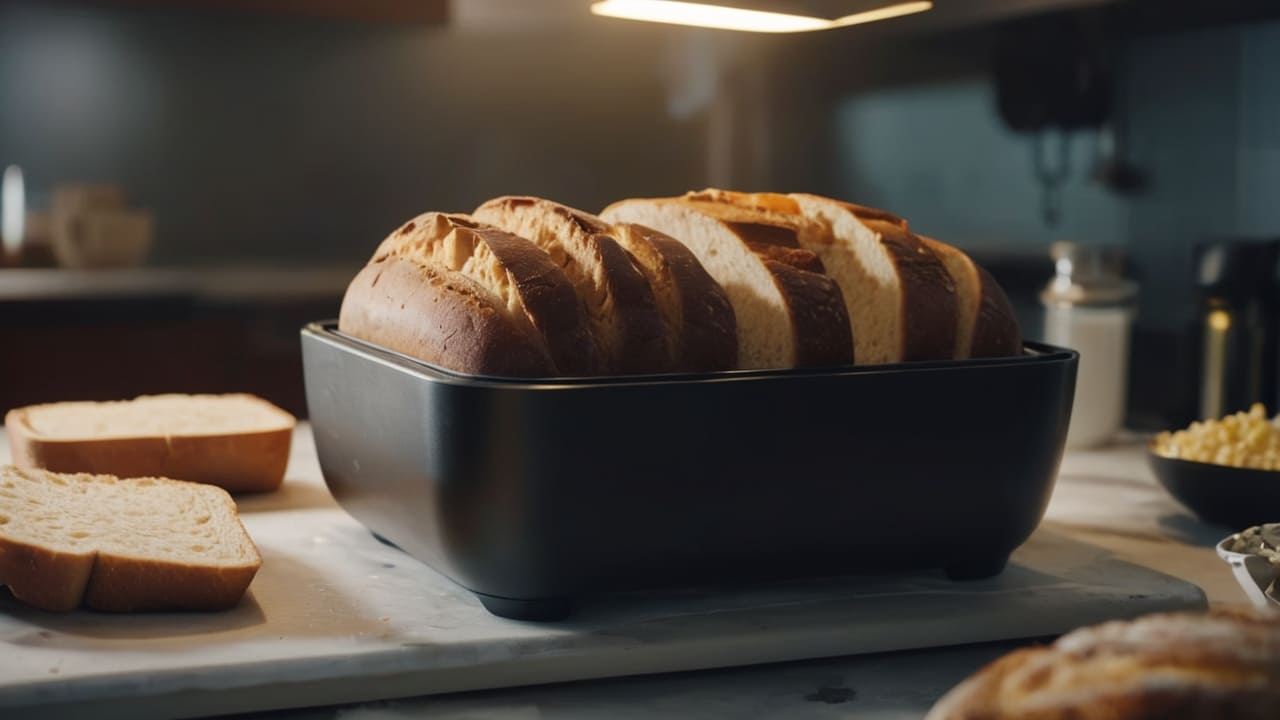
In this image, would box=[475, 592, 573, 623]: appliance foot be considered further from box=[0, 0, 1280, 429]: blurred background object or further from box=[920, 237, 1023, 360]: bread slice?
box=[0, 0, 1280, 429]: blurred background object

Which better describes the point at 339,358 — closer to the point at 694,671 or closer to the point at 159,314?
the point at 694,671

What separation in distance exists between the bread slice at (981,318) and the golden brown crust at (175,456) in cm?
72

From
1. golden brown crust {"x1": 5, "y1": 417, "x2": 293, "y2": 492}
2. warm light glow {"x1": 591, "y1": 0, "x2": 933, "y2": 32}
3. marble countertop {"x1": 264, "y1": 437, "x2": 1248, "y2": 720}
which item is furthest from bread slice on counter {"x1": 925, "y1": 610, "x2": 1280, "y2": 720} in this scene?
golden brown crust {"x1": 5, "y1": 417, "x2": 293, "y2": 492}

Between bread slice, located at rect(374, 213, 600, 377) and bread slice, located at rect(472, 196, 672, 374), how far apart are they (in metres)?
0.02

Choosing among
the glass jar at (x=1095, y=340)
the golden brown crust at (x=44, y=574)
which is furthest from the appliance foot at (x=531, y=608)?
the glass jar at (x=1095, y=340)

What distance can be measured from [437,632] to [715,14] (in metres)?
0.65

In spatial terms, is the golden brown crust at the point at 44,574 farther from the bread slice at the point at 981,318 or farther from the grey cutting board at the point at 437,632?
the bread slice at the point at 981,318

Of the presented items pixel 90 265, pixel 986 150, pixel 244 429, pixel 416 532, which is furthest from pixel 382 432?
pixel 90 265

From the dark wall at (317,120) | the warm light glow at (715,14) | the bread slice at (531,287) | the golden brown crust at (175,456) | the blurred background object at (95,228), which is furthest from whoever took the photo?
the dark wall at (317,120)

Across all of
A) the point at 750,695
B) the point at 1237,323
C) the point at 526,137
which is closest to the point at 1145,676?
the point at 750,695

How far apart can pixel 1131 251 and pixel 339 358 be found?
1.81 m

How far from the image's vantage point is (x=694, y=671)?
2.96ft

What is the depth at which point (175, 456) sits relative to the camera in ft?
4.34

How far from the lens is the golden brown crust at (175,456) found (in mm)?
1310
